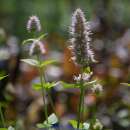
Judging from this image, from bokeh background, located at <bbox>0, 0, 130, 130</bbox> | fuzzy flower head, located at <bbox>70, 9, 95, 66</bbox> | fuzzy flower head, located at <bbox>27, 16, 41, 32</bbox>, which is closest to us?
fuzzy flower head, located at <bbox>70, 9, 95, 66</bbox>

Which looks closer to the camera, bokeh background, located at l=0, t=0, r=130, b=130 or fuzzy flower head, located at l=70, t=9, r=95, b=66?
fuzzy flower head, located at l=70, t=9, r=95, b=66

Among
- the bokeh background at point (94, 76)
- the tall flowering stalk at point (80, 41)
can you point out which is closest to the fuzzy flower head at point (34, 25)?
the tall flowering stalk at point (80, 41)

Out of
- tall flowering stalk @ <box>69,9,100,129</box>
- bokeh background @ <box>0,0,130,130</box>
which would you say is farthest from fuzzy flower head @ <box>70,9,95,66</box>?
bokeh background @ <box>0,0,130,130</box>

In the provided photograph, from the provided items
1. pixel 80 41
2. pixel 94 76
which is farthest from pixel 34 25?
pixel 94 76

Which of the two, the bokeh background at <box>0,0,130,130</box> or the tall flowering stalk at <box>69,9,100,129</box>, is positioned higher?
the tall flowering stalk at <box>69,9,100,129</box>

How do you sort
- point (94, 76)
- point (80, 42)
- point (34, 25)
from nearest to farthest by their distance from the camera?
point (80, 42) → point (34, 25) → point (94, 76)

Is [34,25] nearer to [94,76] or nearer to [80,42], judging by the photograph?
[80,42]

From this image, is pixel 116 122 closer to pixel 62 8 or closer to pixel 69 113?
pixel 69 113

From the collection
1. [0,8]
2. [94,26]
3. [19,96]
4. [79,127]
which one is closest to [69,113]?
[19,96]

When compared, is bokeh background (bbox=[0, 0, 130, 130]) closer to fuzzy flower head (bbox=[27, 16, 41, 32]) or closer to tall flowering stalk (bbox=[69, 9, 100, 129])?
fuzzy flower head (bbox=[27, 16, 41, 32])
